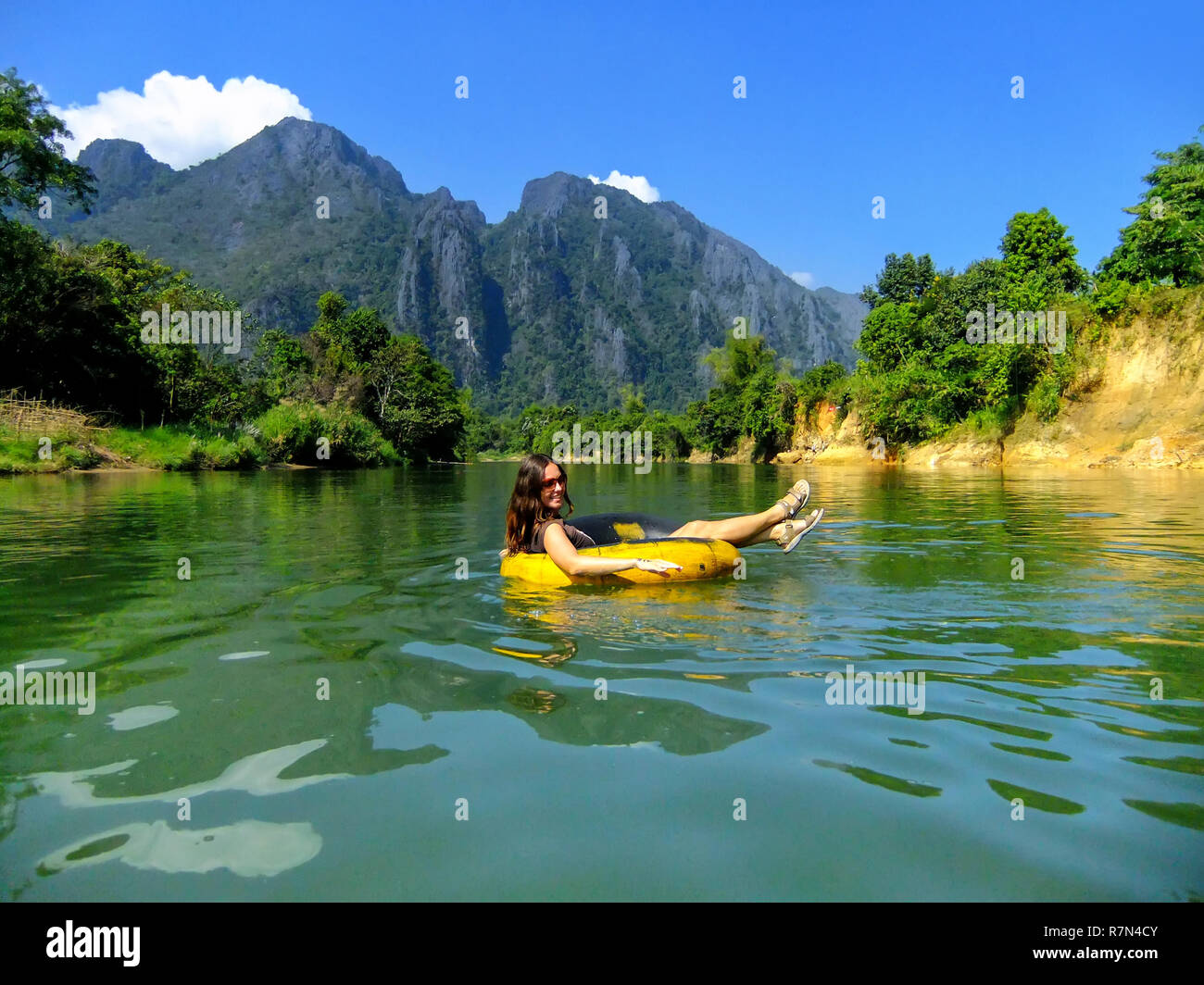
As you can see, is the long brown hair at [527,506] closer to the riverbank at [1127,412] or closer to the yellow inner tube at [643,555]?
the yellow inner tube at [643,555]

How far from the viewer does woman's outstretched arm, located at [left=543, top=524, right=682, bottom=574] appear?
609 cm

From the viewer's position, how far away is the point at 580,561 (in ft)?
20.0

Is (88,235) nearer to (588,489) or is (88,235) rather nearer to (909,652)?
(588,489)

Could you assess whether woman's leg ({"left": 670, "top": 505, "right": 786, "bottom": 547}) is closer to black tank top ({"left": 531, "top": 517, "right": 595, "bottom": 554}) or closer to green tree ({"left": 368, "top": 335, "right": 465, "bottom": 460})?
black tank top ({"left": 531, "top": 517, "right": 595, "bottom": 554})

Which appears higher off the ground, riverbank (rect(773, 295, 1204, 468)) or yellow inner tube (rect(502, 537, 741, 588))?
riverbank (rect(773, 295, 1204, 468))

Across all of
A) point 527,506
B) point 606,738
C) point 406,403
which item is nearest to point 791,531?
point 527,506

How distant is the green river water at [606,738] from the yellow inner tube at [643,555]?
154 millimetres

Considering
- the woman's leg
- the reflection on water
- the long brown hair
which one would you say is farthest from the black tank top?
the reflection on water

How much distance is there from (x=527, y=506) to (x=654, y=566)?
3.95 feet

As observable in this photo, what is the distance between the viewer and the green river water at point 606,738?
83.5 inches

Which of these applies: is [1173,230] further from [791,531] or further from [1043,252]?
[791,531]

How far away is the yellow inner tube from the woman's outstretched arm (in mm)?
77

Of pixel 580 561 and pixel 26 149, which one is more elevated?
pixel 26 149
